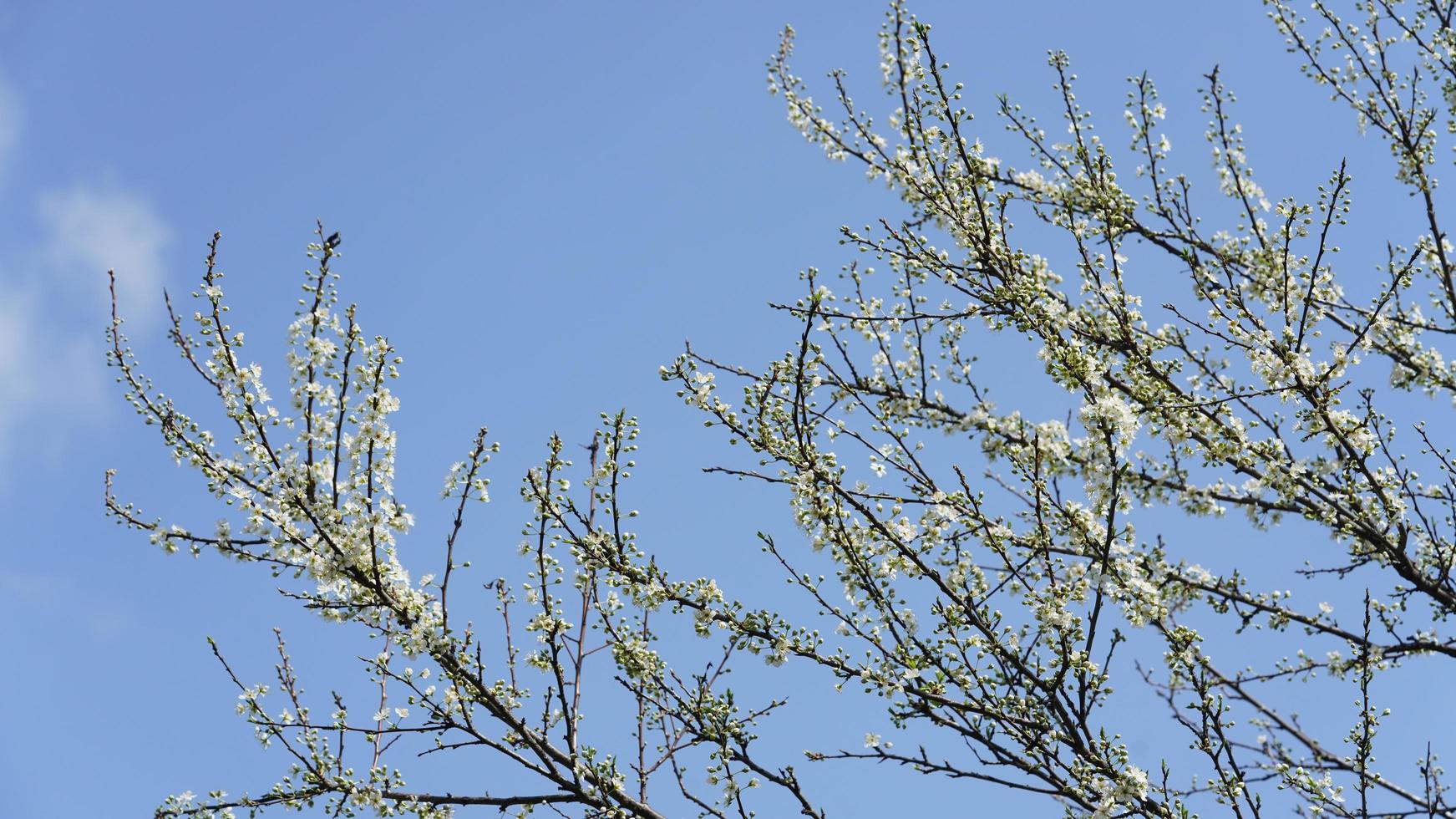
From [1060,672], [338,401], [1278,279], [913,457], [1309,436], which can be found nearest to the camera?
[1060,672]

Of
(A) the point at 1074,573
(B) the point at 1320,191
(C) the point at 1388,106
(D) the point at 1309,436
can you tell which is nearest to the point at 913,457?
(A) the point at 1074,573

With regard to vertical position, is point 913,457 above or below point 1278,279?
below

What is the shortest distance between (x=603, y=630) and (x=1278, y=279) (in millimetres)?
4241

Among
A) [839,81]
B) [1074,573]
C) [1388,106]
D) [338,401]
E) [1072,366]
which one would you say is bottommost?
[1074,573]

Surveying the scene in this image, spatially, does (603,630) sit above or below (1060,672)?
above

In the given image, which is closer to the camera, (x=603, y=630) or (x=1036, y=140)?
(x=603, y=630)

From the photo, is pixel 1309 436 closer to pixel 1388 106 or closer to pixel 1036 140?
pixel 1036 140

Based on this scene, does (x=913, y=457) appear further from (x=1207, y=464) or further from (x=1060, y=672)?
(x=1207, y=464)

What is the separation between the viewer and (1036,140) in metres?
7.28

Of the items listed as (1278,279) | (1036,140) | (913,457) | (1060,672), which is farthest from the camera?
Answer: (1036,140)

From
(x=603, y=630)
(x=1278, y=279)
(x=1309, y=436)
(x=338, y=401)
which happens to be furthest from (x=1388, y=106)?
(x=338, y=401)

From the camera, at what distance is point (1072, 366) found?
4293mm

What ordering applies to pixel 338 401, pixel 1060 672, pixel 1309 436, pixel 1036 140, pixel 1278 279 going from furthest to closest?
pixel 1036 140, pixel 1278 279, pixel 1309 436, pixel 338 401, pixel 1060 672

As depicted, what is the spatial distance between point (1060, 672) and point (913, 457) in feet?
3.94
